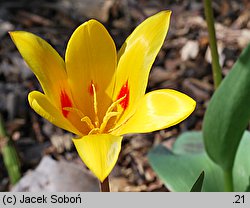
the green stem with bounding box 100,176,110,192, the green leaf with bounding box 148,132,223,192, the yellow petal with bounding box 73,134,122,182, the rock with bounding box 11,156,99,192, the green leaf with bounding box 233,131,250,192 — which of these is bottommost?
the rock with bounding box 11,156,99,192

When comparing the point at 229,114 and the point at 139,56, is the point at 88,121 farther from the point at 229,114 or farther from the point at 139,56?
the point at 229,114

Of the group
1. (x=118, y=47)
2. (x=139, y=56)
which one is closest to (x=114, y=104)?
(x=139, y=56)

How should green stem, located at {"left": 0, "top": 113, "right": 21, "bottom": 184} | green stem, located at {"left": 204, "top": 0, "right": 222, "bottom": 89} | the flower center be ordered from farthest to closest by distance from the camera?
green stem, located at {"left": 0, "top": 113, "right": 21, "bottom": 184}, green stem, located at {"left": 204, "top": 0, "right": 222, "bottom": 89}, the flower center

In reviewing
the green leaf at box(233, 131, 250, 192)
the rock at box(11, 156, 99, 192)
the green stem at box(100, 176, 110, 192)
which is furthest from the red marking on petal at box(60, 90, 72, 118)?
the rock at box(11, 156, 99, 192)

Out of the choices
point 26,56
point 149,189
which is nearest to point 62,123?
point 26,56

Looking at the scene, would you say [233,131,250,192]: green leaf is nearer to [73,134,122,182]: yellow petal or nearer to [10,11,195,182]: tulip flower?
[10,11,195,182]: tulip flower

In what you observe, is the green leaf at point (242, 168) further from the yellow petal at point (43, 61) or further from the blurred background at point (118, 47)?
the yellow petal at point (43, 61)

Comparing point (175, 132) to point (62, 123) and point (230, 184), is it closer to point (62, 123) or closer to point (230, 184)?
point (230, 184)
